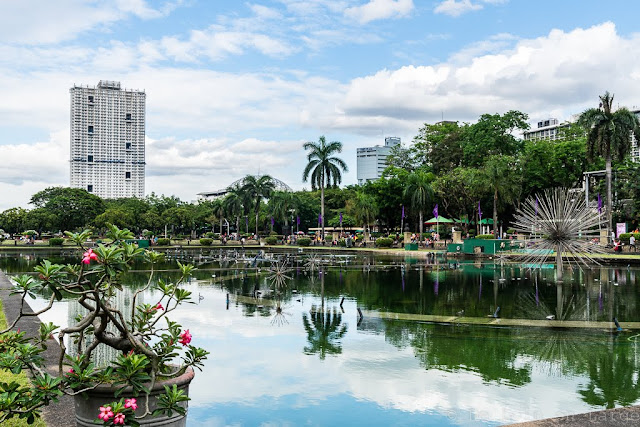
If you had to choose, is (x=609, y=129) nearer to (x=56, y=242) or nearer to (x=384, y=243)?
(x=384, y=243)


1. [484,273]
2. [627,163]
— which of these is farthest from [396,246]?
[627,163]

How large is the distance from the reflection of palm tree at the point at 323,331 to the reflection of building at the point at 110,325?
436cm

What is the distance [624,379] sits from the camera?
10578 millimetres

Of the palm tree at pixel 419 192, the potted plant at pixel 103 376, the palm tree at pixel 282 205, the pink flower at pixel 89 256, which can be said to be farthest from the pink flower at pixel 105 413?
the palm tree at pixel 282 205

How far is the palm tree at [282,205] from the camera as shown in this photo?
7838cm

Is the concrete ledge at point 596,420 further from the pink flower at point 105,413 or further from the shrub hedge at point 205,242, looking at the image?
the shrub hedge at point 205,242

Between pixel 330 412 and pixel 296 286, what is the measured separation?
1703 cm

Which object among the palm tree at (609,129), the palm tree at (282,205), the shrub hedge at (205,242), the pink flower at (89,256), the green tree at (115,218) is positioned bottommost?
the shrub hedge at (205,242)

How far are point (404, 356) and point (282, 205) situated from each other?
2624 inches

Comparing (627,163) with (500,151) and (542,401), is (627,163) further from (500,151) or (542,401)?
(542,401)

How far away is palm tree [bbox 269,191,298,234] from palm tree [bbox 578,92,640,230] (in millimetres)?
41875

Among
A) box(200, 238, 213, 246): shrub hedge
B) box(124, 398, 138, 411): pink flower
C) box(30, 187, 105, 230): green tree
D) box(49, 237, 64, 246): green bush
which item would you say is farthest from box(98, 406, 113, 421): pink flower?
box(30, 187, 105, 230): green tree

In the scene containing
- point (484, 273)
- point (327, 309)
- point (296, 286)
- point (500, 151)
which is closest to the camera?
point (327, 309)

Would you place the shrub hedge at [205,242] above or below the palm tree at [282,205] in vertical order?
below
